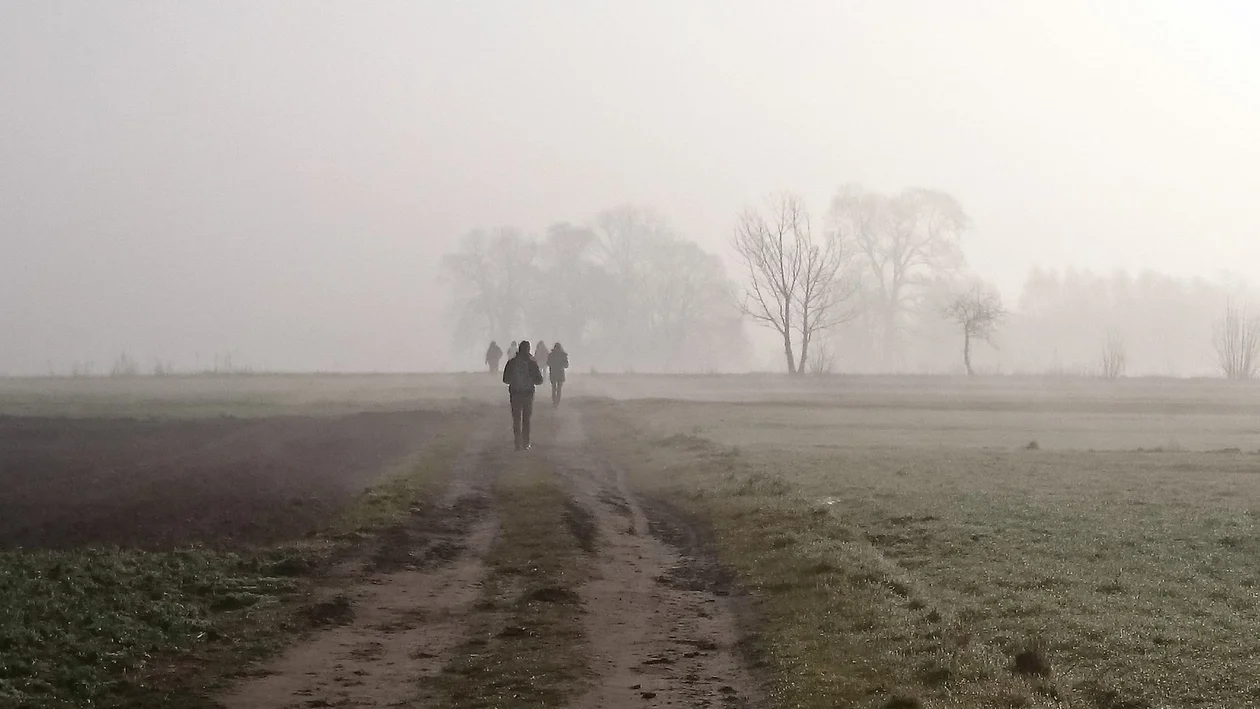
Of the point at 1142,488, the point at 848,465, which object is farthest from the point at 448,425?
the point at 1142,488

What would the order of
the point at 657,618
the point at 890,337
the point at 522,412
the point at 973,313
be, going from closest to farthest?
1. the point at 657,618
2. the point at 522,412
3. the point at 973,313
4. the point at 890,337

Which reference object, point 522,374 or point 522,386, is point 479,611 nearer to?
point 522,386

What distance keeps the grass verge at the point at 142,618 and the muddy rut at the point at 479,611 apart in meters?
0.52

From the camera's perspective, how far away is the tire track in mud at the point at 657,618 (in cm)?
902

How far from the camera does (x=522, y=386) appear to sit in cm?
2866

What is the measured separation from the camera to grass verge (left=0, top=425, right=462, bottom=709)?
29.2ft

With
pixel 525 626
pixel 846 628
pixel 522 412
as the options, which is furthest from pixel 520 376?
pixel 846 628

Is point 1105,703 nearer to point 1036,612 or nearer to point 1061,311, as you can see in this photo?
point 1036,612

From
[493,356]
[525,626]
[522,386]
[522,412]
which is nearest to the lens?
[525,626]

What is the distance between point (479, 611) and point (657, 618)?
190 cm

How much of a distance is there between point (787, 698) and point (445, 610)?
446 centimetres

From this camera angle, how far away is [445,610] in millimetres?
11852

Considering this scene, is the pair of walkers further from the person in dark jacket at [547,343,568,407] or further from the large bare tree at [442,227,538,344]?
the large bare tree at [442,227,538,344]

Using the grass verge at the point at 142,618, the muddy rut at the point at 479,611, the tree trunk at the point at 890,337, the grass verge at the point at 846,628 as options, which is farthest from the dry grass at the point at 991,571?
the tree trunk at the point at 890,337
